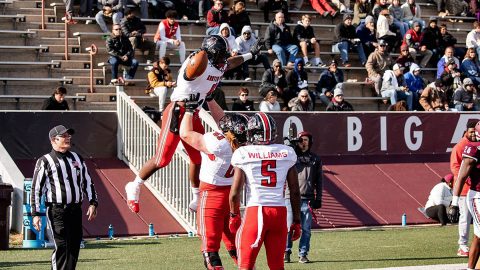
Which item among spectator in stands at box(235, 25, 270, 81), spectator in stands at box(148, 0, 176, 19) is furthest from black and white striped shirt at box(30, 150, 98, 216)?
spectator in stands at box(148, 0, 176, 19)

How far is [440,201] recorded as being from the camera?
845 inches

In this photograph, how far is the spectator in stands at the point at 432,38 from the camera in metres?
29.1

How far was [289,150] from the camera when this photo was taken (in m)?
10.2

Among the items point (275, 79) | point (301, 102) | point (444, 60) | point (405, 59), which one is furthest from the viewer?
point (444, 60)

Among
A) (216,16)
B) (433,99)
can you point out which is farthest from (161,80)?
(433,99)

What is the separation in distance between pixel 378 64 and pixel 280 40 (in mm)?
2678

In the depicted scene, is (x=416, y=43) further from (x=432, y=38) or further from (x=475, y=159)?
(x=475, y=159)

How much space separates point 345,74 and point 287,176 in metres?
17.8

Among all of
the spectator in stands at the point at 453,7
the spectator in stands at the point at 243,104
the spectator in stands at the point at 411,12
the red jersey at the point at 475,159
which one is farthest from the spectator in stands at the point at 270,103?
the spectator in stands at the point at 453,7

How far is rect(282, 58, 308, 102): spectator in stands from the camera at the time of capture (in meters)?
24.5

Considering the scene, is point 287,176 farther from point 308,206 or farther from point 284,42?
point 284,42

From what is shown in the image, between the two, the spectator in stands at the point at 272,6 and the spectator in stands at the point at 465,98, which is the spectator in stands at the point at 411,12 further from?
the spectator in stands at the point at 465,98

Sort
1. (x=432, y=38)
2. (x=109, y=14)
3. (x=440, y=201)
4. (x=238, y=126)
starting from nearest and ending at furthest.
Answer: (x=238, y=126) → (x=440, y=201) → (x=109, y=14) → (x=432, y=38)

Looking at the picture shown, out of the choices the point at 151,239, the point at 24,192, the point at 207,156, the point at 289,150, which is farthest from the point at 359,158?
the point at 289,150
